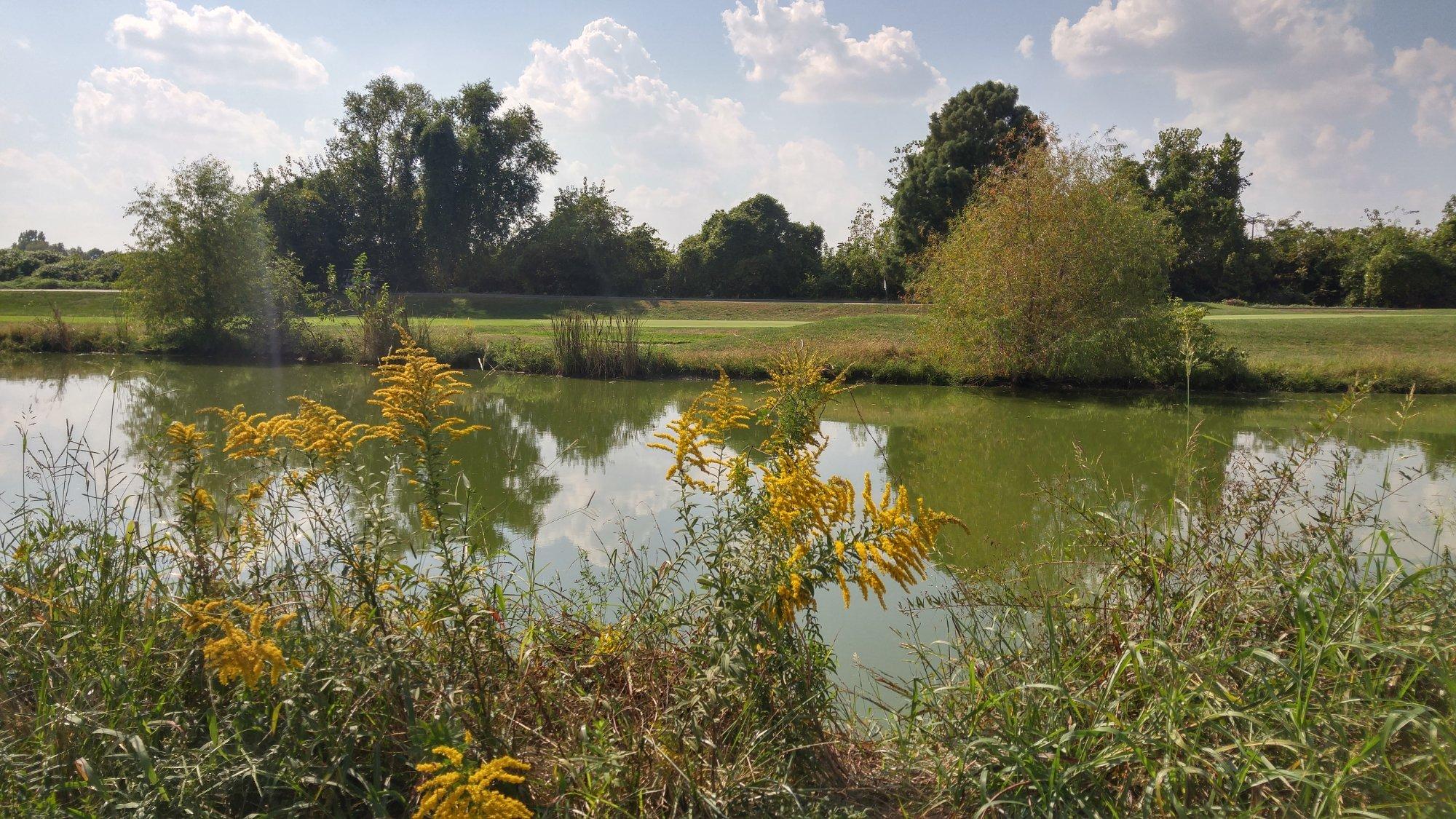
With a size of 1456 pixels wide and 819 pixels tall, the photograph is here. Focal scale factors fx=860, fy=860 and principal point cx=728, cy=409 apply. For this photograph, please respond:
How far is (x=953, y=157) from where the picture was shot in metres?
33.8

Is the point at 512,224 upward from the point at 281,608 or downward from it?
upward

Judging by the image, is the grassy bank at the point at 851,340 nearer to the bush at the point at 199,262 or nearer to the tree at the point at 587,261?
the bush at the point at 199,262

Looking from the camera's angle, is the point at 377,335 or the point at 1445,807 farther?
the point at 377,335

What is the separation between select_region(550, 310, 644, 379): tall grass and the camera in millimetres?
19438

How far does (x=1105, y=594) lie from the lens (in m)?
3.10

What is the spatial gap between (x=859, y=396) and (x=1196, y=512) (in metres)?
14.0

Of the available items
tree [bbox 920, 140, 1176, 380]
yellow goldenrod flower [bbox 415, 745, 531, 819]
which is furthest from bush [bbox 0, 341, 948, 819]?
tree [bbox 920, 140, 1176, 380]

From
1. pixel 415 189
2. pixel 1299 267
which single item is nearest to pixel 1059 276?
pixel 1299 267

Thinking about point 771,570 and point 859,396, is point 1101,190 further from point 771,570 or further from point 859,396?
point 771,570

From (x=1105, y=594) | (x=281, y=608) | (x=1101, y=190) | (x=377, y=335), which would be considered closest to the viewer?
(x=281, y=608)

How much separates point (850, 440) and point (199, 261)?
1823cm

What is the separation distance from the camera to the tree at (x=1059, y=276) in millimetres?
17375

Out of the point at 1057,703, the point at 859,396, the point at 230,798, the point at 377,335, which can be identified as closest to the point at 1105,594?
the point at 1057,703

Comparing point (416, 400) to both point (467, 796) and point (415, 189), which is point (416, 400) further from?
point (415, 189)
